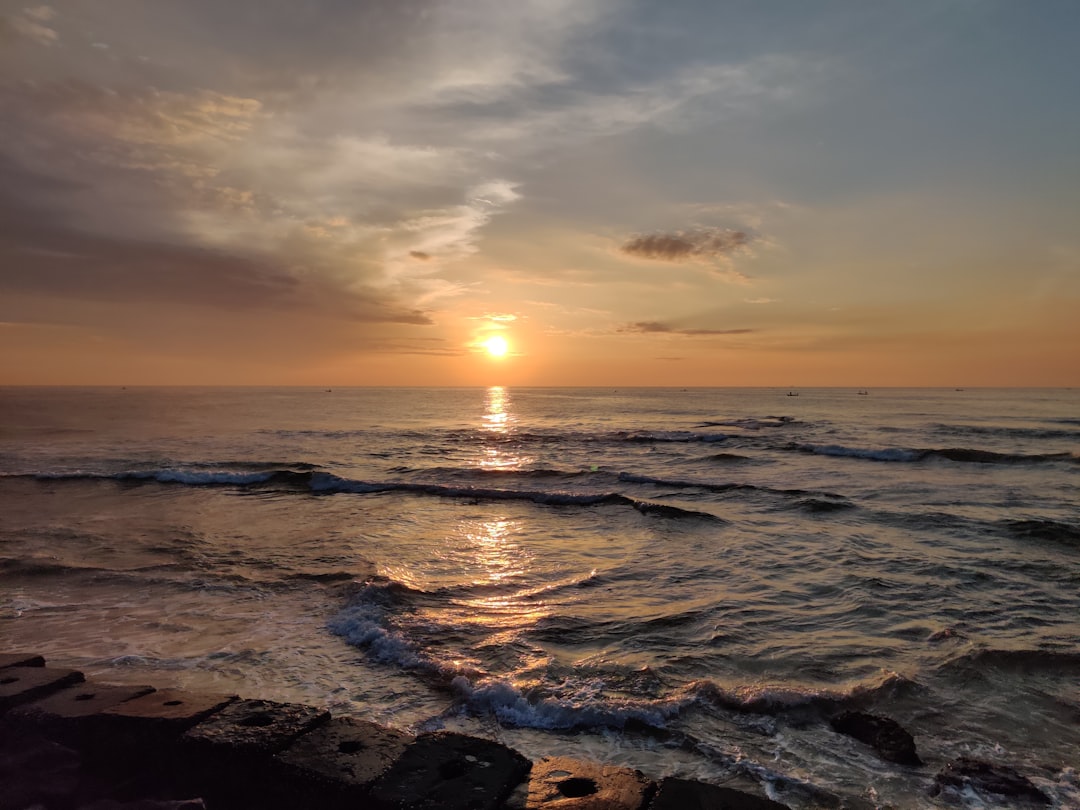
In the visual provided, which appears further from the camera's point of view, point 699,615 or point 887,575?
point 887,575

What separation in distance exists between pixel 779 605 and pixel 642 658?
3.36m

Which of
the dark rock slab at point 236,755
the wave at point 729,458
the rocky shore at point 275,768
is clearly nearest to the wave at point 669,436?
the wave at point 729,458

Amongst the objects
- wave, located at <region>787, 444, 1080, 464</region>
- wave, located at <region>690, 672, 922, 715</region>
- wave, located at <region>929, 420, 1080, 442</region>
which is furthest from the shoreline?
wave, located at <region>929, 420, 1080, 442</region>

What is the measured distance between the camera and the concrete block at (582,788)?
3.76 m

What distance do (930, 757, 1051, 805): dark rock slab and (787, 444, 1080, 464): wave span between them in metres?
28.4

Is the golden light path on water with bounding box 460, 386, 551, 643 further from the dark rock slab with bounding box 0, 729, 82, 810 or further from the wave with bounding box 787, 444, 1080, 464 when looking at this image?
the wave with bounding box 787, 444, 1080, 464

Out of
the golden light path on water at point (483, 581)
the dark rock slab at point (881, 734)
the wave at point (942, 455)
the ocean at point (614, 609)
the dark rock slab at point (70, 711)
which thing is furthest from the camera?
the wave at point (942, 455)

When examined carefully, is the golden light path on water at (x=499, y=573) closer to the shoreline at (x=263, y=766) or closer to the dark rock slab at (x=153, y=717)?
the shoreline at (x=263, y=766)

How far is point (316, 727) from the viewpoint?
15.1 ft

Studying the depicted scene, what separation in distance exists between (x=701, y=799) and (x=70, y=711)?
194 inches

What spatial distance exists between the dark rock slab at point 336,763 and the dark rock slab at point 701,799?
1860 mm

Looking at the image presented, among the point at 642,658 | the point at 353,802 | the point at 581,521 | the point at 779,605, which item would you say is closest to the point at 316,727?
the point at 353,802

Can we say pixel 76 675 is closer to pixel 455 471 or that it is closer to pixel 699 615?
pixel 699 615

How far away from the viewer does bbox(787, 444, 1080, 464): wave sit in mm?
28683
